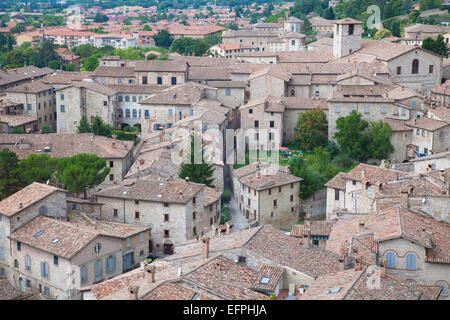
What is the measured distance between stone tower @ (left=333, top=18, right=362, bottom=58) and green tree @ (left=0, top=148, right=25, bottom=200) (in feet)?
137

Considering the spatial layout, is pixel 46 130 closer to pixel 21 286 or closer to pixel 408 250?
pixel 21 286

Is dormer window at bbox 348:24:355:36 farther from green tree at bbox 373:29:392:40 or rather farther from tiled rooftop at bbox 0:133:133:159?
tiled rooftop at bbox 0:133:133:159

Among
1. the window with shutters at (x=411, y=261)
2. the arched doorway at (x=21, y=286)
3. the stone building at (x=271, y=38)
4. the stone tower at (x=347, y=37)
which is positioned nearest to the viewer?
the window with shutters at (x=411, y=261)

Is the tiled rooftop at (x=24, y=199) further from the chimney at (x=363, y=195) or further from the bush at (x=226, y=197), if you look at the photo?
the chimney at (x=363, y=195)

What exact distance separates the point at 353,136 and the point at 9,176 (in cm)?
2631

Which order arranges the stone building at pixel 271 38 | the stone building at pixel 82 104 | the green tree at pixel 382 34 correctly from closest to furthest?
the stone building at pixel 82 104 < the green tree at pixel 382 34 < the stone building at pixel 271 38

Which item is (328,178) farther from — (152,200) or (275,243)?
(275,243)

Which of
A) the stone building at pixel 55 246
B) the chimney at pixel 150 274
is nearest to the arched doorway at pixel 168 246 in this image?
the stone building at pixel 55 246

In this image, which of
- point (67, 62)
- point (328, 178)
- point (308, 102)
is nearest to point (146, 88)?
point (308, 102)

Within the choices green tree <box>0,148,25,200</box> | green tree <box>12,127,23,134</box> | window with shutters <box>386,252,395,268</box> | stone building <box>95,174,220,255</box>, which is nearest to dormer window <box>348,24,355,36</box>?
green tree <box>12,127,23,134</box>

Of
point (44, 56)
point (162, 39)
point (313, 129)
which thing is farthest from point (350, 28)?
point (162, 39)

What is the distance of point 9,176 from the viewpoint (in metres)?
45.2

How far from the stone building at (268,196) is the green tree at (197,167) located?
7.00 feet

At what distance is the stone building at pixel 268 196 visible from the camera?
46812 millimetres
